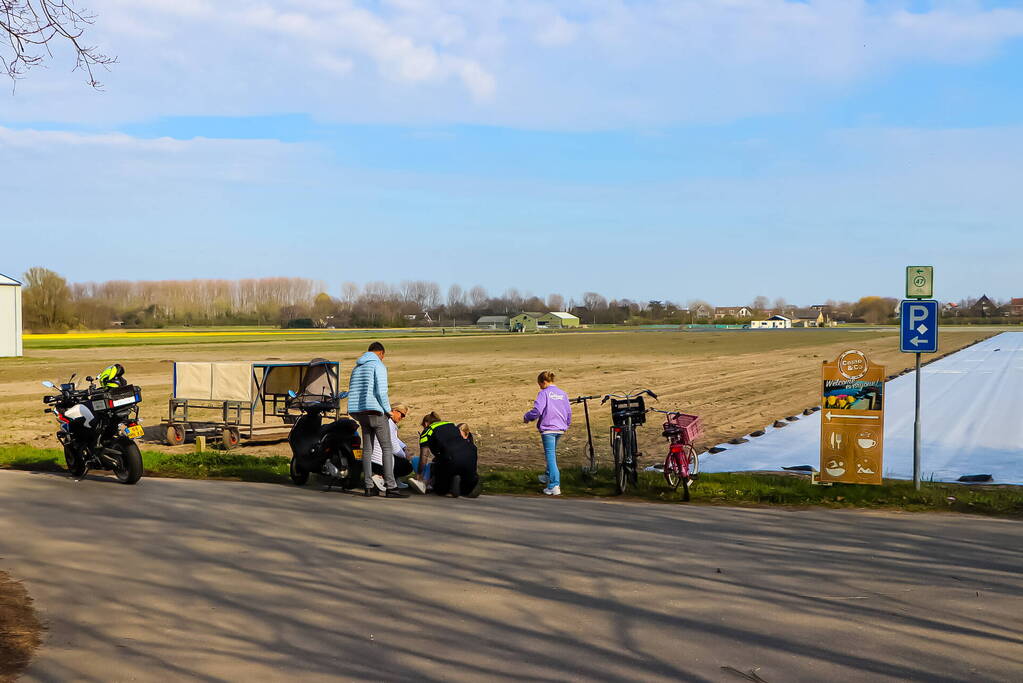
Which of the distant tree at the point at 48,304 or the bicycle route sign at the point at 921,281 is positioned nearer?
the bicycle route sign at the point at 921,281

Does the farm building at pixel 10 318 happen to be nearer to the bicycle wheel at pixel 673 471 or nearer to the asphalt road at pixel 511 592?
the asphalt road at pixel 511 592

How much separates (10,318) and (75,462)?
51196 millimetres

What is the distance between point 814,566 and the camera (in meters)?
7.93

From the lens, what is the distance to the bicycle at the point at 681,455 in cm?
1168

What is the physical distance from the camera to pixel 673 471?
1180cm

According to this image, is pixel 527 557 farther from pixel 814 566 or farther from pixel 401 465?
pixel 401 465

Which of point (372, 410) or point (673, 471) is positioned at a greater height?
point (372, 410)

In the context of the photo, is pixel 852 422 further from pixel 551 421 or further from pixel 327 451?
pixel 327 451

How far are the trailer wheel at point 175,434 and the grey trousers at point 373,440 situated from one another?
8.00m

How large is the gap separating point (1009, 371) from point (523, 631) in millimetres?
40011

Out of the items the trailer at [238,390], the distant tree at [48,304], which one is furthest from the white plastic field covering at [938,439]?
the distant tree at [48,304]

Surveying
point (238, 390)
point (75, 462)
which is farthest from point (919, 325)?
point (238, 390)

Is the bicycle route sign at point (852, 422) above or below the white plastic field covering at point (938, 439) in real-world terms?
above

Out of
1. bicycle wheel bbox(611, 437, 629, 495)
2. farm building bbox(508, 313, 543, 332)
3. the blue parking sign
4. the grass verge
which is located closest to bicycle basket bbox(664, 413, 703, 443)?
bicycle wheel bbox(611, 437, 629, 495)
